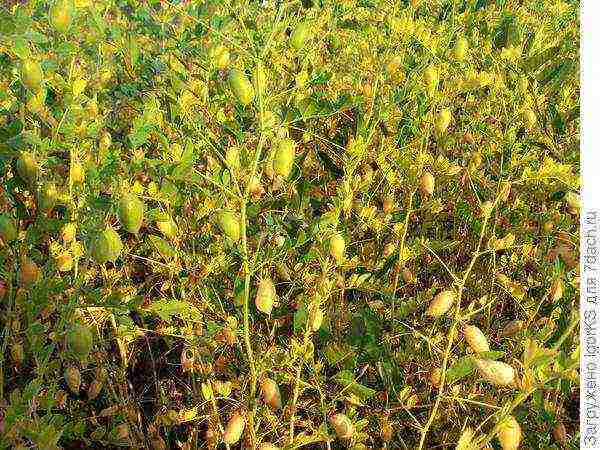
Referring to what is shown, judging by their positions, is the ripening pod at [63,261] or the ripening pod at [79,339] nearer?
the ripening pod at [79,339]

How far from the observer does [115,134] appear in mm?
1470

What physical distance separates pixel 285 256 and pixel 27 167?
30 cm

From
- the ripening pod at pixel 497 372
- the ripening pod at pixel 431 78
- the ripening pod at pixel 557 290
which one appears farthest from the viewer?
the ripening pod at pixel 431 78

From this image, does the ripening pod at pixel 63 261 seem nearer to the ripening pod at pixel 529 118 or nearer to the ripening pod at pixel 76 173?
the ripening pod at pixel 76 173

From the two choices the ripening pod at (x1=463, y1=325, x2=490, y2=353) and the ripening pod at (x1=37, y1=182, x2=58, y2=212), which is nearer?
the ripening pod at (x1=463, y1=325, x2=490, y2=353)

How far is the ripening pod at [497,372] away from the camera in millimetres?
650

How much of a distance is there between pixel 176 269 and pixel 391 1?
0.93 m

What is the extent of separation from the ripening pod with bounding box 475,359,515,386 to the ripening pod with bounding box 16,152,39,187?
1.58ft

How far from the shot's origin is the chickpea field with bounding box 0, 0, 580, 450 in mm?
812

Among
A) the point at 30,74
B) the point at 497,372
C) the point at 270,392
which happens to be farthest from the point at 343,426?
the point at 30,74

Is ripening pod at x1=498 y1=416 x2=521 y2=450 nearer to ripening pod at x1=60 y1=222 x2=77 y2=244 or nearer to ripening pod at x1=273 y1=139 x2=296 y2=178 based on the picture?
ripening pod at x1=273 y1=139 x2=296 y2=178

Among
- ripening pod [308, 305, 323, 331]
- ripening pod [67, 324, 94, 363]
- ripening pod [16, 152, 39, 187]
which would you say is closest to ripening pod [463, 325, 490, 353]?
ripening pod [308, 305, 323, 331]

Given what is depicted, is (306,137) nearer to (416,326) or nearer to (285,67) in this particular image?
(416,326)

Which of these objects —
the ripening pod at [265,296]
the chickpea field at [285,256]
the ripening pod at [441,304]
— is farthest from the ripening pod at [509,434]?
the ripening pod at [265,296]
